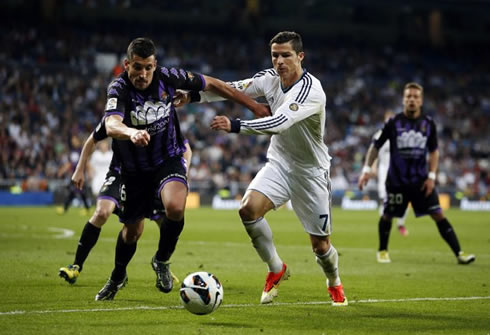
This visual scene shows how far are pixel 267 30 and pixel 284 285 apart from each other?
42424 millimetres

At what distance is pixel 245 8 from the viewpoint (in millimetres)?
51000

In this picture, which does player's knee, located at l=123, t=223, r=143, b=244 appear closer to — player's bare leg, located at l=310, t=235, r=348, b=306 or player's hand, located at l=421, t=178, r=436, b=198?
player's bare leg, located at l=310, t=235, r=348, b=306

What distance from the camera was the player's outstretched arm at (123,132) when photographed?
673 centimetres

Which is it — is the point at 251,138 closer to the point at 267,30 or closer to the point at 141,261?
the point at 267,30

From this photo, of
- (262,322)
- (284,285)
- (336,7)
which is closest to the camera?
(262,322)

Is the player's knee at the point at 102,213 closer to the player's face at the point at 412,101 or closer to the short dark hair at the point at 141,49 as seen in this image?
the short dark hair at the point at 141,49

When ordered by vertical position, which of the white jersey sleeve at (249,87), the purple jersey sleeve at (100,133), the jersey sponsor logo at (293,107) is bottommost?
the purple jersey sleeve at (100,133)

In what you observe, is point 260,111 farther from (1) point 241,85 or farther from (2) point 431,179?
(2) point 431,179

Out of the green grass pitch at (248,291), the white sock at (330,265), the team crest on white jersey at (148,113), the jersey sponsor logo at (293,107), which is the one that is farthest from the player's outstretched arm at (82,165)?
the white sock at (330,265)

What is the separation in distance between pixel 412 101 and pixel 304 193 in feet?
17.8

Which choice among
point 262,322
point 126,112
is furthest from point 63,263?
point 262,322

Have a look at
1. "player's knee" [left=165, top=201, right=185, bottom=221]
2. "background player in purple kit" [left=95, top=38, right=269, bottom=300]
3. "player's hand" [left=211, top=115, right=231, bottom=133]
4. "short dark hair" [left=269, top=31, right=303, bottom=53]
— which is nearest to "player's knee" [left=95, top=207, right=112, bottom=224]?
"background player in purple kit" [left=95, top=38, right=269, bottom=300]

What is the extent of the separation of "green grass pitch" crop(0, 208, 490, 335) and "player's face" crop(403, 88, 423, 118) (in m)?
2.33

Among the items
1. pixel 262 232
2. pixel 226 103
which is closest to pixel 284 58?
pixel 262 232
